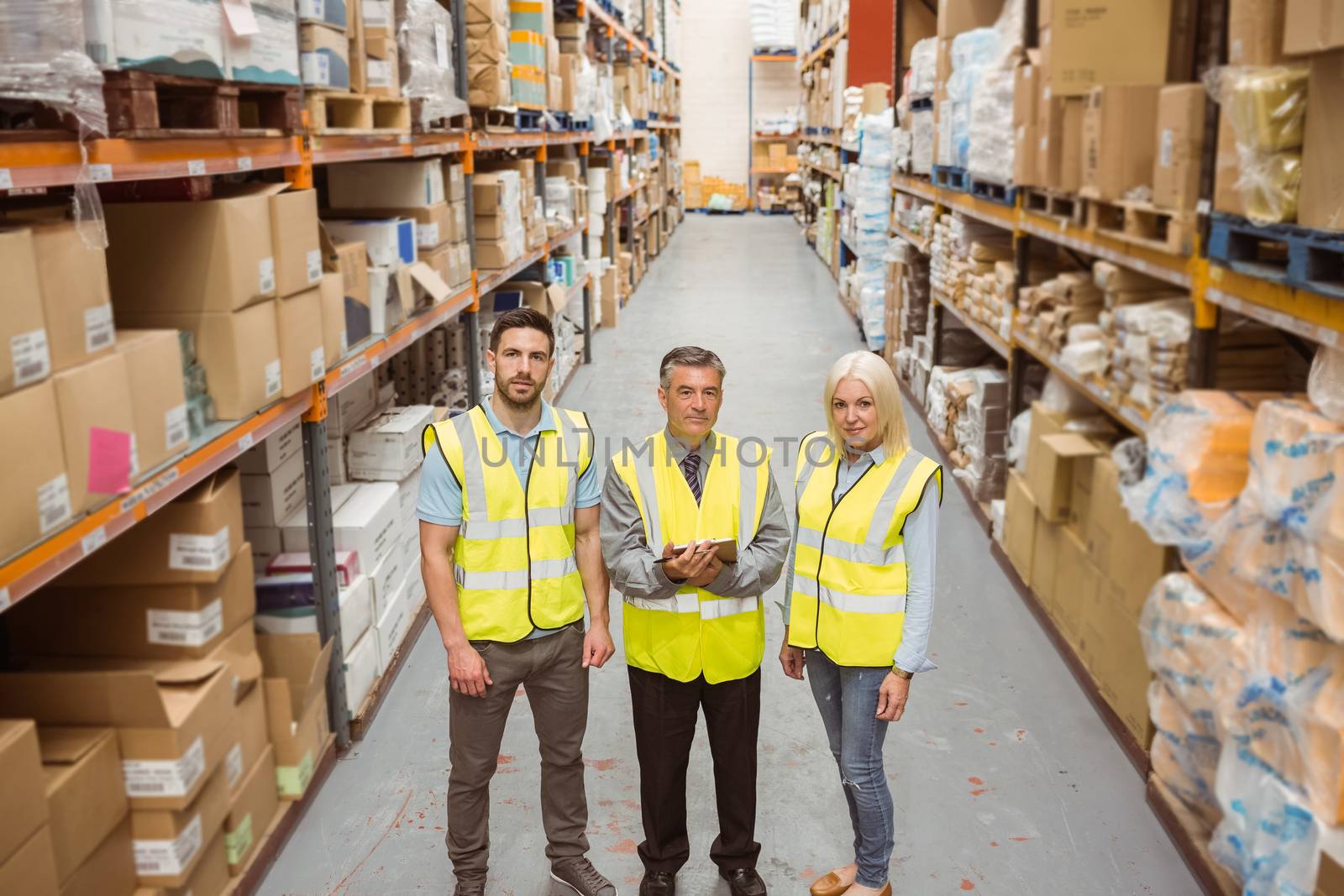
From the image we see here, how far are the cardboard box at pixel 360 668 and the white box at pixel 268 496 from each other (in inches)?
17.6

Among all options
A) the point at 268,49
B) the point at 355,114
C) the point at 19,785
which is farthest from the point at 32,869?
the point at 355,114

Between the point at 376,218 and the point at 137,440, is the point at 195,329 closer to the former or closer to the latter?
the point at 137,440

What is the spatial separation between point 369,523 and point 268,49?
161cm

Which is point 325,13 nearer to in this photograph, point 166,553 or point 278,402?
point 278,402

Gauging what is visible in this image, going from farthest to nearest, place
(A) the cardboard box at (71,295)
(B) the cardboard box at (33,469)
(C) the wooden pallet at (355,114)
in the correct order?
(C) the wooden pallet at (355,114), (A) the cardboard box at (71,295), (B) the cardboard box at (33,469)

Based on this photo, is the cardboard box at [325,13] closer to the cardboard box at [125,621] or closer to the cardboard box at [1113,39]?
the cardboard box at [125,621]

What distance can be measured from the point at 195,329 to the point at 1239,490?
8.80ft

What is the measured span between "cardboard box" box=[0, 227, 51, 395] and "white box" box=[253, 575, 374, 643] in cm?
147

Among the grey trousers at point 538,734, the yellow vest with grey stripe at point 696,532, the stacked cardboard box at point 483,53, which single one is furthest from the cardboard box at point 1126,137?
the stacked cardboard box at point 483,53

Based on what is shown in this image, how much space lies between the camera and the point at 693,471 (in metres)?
2.62

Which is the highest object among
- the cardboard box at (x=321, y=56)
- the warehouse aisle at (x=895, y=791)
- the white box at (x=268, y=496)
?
the cardboard box at (x=321, y=56)

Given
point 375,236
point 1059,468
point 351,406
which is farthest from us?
point 351,406

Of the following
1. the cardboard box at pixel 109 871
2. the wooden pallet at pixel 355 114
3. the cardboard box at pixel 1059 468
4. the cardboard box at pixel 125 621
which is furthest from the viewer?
the cardboard box at pixel 1059 468

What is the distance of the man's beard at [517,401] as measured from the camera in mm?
2650
